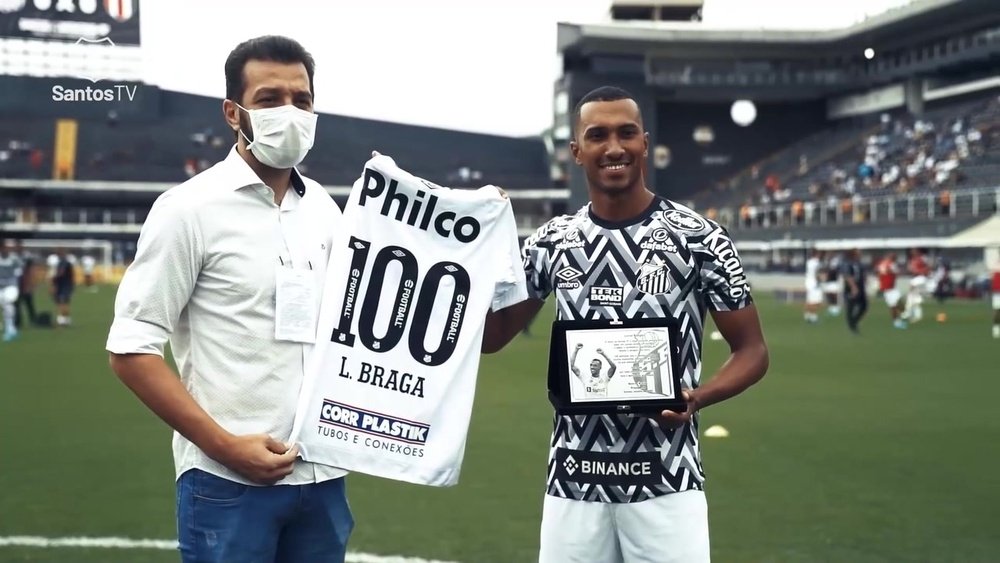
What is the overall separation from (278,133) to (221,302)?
47 cm

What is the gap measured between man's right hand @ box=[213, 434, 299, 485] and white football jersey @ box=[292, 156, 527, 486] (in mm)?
84

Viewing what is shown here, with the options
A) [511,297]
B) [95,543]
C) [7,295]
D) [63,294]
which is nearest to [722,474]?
[95,543]

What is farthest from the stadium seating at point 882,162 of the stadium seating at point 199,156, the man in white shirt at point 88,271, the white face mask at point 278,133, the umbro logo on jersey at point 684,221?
the white face mask at point 278,133

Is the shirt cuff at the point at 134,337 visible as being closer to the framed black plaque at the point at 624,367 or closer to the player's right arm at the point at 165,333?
the player's right arm at the point at 165,333

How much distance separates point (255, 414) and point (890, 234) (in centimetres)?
3921

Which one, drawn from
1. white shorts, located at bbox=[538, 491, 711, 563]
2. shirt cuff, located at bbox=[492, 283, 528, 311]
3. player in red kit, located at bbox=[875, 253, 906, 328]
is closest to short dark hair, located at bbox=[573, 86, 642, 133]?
shirt cuff, located at bbox=[492, 283, 528, 311]

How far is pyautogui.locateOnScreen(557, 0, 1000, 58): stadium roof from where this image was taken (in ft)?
180

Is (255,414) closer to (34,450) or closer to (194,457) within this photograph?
(194,457)

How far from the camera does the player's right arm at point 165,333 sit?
102 inches

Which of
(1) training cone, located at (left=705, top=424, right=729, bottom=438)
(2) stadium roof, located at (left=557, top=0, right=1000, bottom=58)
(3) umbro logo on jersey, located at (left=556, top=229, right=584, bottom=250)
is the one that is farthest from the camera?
(2) stadium roof, located at (left=557, top=0, right=1000, bottom=58)

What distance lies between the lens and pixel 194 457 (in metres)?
2.73

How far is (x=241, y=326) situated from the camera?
8.90 ft

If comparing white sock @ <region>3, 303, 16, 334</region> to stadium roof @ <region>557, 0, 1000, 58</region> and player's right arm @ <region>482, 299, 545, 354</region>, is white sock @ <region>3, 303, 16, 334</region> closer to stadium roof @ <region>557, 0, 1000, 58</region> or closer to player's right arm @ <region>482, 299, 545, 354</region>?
player's right arm @ <region>482, 299, 545, 354</region>

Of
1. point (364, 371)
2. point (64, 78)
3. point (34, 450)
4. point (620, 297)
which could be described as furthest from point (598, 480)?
point (34, 450)
